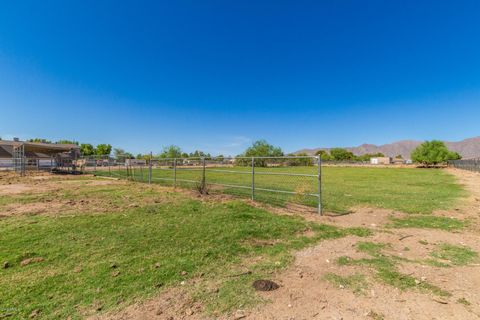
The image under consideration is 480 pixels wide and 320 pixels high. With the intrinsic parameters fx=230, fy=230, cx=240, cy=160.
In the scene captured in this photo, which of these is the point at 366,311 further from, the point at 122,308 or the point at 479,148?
the point at 479,148

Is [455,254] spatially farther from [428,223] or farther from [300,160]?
[300,160]

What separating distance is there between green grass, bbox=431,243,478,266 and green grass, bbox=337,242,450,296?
0.78 metres

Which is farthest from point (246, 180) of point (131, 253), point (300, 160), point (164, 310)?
point (164, 310)

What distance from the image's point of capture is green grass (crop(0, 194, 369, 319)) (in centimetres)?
256

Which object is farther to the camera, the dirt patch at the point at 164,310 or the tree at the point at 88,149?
the tree at the point at 88,149

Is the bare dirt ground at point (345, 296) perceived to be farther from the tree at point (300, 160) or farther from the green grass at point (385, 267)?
the tree at point (300, 160)

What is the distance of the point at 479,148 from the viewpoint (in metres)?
145

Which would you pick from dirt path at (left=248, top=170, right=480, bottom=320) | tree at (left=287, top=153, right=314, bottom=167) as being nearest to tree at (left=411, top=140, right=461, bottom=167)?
tree at (left=287, top=153, right=314, bottom=167)

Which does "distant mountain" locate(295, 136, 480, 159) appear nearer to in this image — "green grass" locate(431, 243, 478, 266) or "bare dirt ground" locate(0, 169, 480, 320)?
"green grass" locate(431, 243, 478, 266)

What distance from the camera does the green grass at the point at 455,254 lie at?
3.58m

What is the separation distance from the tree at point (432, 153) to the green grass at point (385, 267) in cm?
6550

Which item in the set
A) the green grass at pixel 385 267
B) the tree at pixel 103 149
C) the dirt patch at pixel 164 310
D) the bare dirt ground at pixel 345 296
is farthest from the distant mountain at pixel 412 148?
the dirt patch at pixel 164 310

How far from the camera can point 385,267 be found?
3373 millimetres

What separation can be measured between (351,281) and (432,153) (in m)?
67.6
